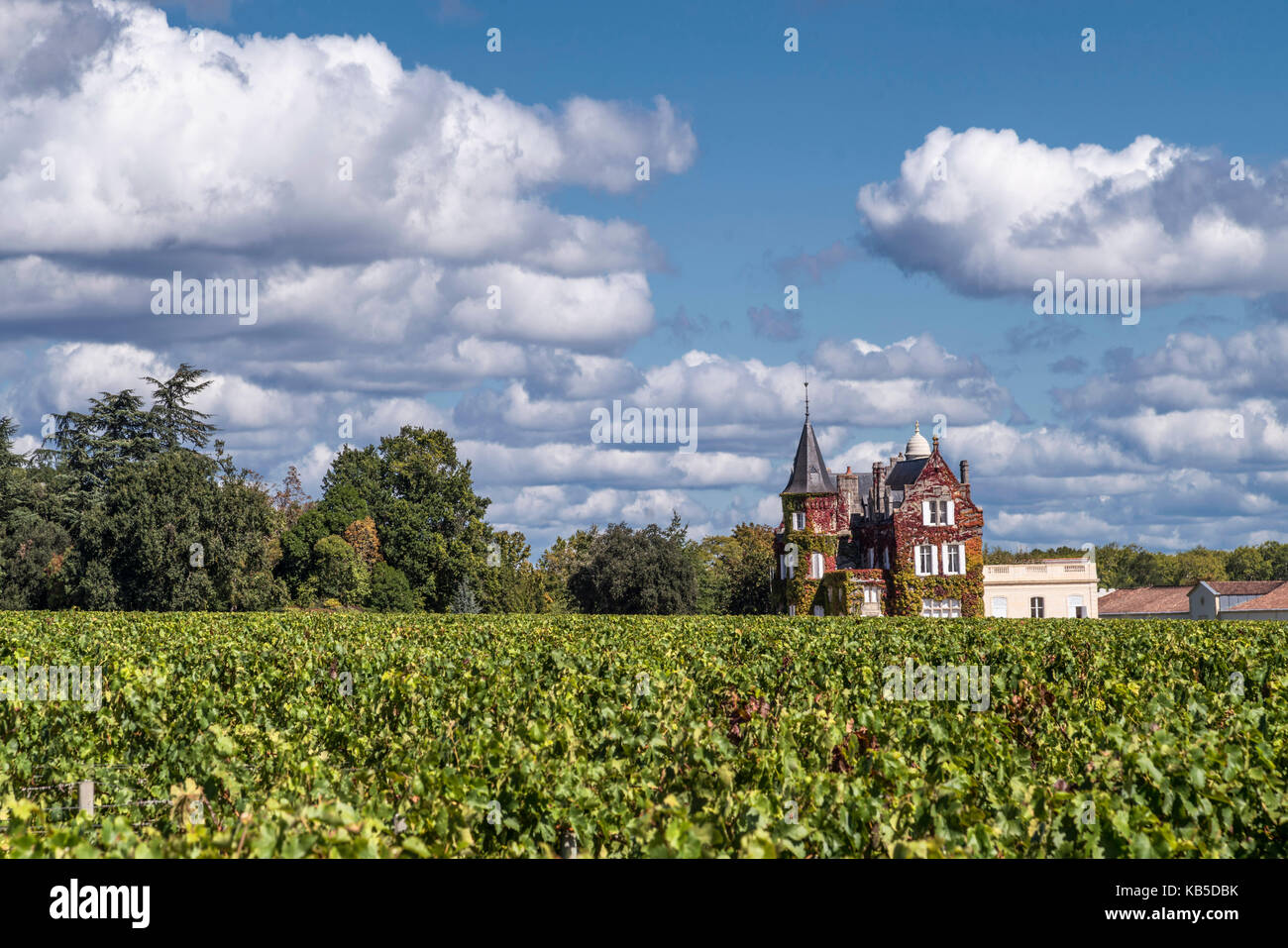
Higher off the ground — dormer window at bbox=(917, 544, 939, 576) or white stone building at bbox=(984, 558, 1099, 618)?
dormer window at bbox=(917, 544, 939, 576)

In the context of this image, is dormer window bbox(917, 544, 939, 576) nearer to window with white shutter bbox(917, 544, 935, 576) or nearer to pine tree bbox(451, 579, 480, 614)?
window with white shutter bbox(917, 544, 935, 576)

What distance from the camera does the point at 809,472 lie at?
6919 cm

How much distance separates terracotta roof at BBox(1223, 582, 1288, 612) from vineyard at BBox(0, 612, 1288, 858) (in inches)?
3278

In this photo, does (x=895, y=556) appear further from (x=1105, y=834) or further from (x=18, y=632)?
(x=1105, y=834)

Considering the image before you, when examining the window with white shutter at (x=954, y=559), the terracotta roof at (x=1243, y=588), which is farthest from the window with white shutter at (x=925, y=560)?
the terracotta roof at (x=1243, y=588)

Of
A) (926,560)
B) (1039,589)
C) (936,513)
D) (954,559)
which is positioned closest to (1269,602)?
(1039,589)

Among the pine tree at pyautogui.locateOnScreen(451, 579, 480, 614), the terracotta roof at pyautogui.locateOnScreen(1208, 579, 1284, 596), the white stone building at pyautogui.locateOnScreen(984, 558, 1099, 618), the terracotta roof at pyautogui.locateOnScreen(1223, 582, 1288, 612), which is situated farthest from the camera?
the terracotta roof at pyautogui.locateOnScreen(1208, 579, 1284, 596)

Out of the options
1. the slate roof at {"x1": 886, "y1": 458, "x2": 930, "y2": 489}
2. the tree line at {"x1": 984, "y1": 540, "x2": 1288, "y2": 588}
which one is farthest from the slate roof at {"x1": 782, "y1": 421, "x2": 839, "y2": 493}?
the tree line at {"x1": 984, "y1": 540, "x2": 1288, "y2": 588}

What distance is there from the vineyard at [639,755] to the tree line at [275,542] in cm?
4205

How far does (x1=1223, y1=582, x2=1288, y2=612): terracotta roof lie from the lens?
300ft

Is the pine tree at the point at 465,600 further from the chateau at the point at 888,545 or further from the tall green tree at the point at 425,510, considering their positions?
the chateau at the point at 888,545

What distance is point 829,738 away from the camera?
873 centimetres

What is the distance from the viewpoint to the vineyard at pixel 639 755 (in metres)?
6.02
